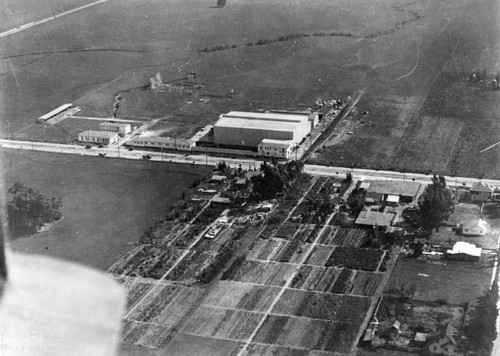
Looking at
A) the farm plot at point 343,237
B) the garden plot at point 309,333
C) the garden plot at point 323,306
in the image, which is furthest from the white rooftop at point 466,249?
the garden plot at point 309,333

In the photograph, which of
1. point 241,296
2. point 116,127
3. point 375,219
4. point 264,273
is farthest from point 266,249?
point 116,127

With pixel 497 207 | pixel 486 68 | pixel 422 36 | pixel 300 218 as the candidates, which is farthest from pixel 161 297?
pixel 422 36

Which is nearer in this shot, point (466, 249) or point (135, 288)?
point (135, 288)

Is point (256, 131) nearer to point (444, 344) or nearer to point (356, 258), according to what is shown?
point (356, 258)

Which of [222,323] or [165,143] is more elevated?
[222,323]

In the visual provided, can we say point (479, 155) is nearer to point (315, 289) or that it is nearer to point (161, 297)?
point (315, 289)

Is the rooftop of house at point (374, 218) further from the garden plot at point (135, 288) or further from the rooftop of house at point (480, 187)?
the garden plot at point (135, 288)
